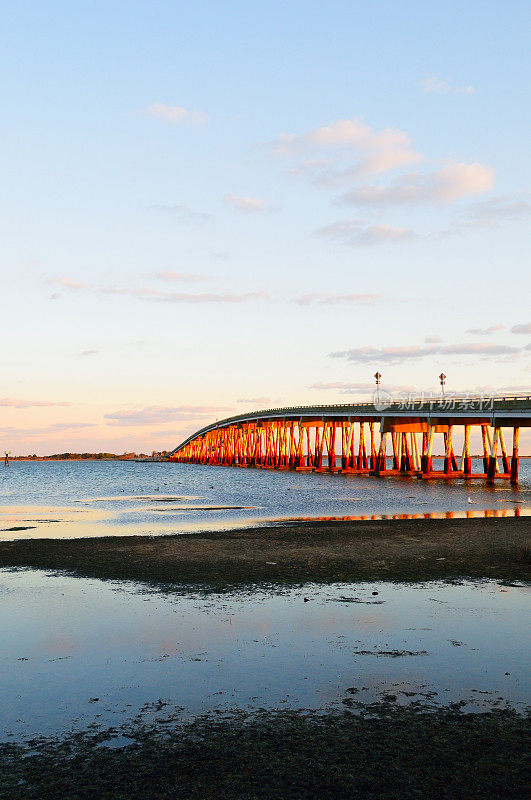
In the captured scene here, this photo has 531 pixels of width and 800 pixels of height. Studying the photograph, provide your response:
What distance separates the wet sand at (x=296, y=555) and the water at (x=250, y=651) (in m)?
2.26

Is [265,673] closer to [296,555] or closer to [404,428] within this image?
[296,555]

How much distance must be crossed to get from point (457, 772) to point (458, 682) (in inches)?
125

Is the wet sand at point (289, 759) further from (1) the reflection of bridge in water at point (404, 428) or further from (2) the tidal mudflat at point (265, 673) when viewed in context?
(1) the reflection of bridge in water at point (404, 428)

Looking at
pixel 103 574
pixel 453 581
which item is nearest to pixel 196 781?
pixel 453 581

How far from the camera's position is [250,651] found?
1267cm

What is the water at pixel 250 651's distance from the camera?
10.2 metres

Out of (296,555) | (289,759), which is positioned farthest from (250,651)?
(296,555)

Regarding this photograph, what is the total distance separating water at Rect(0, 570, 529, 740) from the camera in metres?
10.2

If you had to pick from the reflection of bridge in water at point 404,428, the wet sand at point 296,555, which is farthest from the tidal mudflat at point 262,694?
the reflection of bridge in water at point 404,428

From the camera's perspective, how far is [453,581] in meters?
19.1

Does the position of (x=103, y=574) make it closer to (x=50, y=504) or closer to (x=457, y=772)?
(x=457, y=772)

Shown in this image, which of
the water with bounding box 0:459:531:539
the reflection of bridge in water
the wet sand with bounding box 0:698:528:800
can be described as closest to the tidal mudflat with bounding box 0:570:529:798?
the wet sand with bounding box 0:698:528:800

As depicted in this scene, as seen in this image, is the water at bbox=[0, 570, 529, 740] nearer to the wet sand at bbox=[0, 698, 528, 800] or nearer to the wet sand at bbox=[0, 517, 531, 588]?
the wet sand at bbox=[0, 698, 528, 800]

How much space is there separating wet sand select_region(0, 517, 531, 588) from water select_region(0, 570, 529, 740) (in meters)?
2.26
